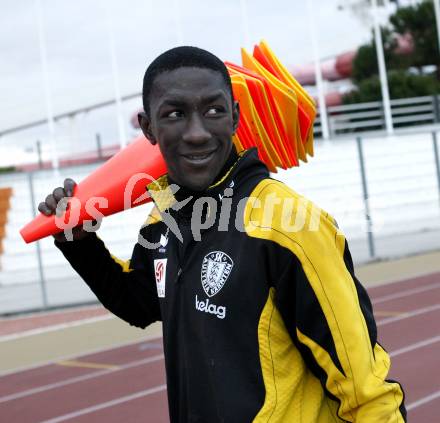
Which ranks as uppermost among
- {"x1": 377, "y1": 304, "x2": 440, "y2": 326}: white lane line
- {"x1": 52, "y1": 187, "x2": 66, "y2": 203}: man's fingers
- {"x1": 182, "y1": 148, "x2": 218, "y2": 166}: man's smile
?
{"x1": 182, "y1": 148, "x2": 218, "y2": 166}: man's smile

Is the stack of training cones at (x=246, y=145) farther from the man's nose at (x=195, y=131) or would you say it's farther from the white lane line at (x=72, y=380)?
the white lane line at (x=72, y=380)

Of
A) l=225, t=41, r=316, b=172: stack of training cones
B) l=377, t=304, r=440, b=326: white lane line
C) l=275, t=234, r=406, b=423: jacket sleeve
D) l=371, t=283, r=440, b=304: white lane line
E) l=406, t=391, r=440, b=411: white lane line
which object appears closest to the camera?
l=275, t=234, r=406, b=423: jacket sleeve

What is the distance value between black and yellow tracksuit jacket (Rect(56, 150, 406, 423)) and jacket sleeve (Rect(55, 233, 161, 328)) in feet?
1.27

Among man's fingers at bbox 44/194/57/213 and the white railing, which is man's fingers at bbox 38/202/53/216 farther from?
the white railing

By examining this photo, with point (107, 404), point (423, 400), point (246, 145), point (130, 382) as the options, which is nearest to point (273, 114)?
point (246, 145)

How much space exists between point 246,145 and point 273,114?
99mm

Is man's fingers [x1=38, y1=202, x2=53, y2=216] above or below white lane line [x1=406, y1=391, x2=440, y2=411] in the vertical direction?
above

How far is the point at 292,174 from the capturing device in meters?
14.6

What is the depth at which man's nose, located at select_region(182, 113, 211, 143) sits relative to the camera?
5.17 feet

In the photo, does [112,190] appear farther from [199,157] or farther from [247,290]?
[247,290]

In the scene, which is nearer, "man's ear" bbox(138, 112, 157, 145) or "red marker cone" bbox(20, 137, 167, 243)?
"man's ear" bbox(138, 112, 157, 145)

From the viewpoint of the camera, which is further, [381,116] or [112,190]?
[381,116]

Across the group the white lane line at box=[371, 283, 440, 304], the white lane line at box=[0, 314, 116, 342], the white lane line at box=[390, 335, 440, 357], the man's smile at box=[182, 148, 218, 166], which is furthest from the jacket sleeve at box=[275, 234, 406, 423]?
the white lane line at box=[371, 283, 440, 304]

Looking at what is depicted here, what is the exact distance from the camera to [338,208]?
44.7ft
